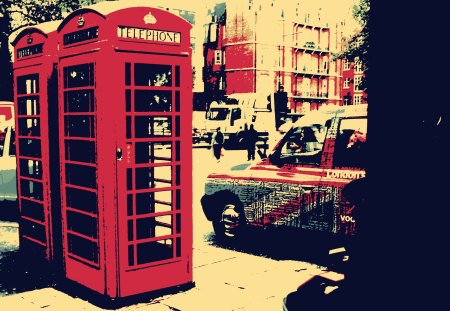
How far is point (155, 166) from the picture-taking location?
471 centimetres

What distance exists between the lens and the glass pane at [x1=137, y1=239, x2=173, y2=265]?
18.5ft

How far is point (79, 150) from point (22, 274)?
1.79m

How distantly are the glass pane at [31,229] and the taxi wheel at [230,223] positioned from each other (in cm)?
254

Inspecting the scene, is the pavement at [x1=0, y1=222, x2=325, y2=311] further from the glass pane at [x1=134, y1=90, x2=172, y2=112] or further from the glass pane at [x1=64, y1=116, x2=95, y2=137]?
the glass pane at [x1=134, y1=90, x2=172, y2=112]

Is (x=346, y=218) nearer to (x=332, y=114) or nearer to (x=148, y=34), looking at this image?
(x=332, y=114)

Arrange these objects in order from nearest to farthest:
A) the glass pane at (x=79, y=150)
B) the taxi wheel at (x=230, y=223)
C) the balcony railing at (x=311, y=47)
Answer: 1. the glass pane at (x=79, y=150)
2. the taxi wheel at (x=230, y=223)
3. the balcony railing at (x=311, y=47)

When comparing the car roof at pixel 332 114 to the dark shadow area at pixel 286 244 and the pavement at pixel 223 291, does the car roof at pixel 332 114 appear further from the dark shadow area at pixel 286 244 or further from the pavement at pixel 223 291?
the pavement at pixel 223 291

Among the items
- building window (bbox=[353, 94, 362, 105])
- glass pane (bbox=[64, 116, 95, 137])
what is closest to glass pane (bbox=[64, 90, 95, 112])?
glass pane (bbox=[64, 116, 95, 137])

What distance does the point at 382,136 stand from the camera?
163cm

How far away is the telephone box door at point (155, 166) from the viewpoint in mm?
4738

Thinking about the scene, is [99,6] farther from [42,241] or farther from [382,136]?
[382,136]

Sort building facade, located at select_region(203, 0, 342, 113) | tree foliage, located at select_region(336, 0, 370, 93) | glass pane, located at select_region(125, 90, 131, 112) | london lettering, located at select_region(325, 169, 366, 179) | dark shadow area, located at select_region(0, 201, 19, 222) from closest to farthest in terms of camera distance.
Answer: glass pane, located at select_region(125, 90, 131, 112) → london lettering, located at select_region(325, 169, 366, 179) → dark shadow area, located at select_region(0, 201, 19, 222) → tree foliage, located at select_region(336, 0, 370, 93) → building facade, located at select_region(203, 0, 342, 113)

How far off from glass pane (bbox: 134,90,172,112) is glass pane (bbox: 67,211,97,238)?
1.31 metres

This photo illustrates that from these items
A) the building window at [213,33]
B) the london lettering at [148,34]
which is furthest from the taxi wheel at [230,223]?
the building window at [213,33]
